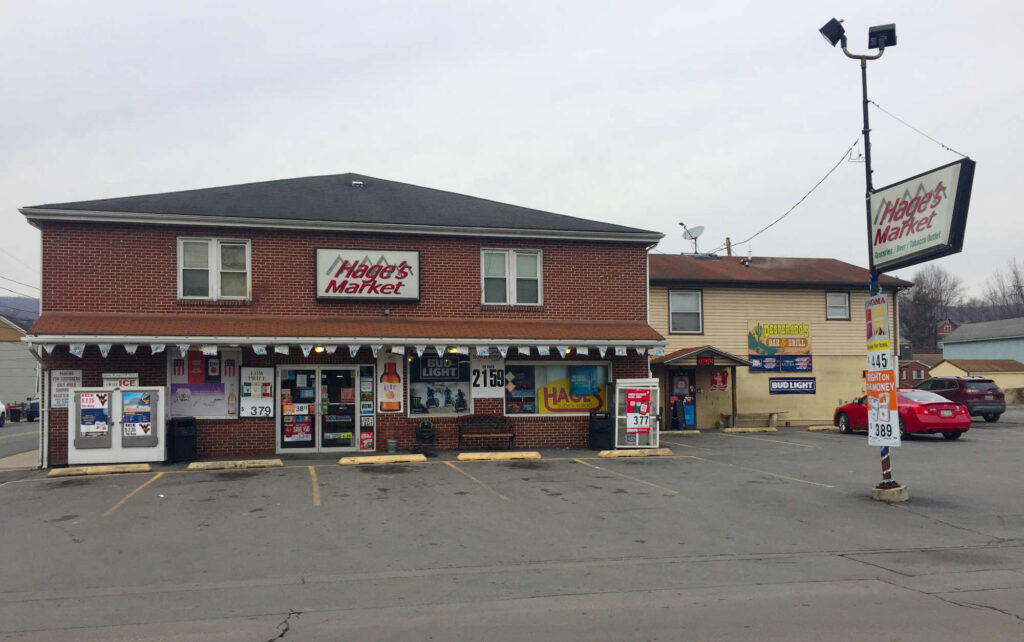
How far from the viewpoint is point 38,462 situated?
1716 centimetres

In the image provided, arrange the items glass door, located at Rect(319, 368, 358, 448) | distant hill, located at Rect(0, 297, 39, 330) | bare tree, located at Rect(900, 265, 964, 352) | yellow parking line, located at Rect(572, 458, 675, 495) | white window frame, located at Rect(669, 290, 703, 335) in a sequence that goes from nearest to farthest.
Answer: yellow parking line, located at Rect(572, 458, 675, 495)
glass door, located at Rect(319, 368, 358, 448)
white window frame, located at Rect(669, 290, 703, 335)
distant hill, located at Rect(0, 297, 39, 330)
bare tree, located at Rect(900, 265, 964, 352)

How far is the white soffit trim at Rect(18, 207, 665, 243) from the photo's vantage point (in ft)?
57.6

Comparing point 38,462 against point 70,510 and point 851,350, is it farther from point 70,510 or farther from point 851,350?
point 851,350

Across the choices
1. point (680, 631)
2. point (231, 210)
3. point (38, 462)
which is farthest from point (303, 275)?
point (680, 631)

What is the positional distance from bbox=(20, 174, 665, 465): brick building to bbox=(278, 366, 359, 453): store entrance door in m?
0.04

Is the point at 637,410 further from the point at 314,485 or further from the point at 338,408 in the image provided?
the point at 314,485

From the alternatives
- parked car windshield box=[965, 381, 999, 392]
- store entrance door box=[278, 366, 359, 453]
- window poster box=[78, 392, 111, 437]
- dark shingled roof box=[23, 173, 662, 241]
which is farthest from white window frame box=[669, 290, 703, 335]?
window poster box=[78, 392, 111, 437]

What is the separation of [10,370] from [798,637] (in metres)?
55.9

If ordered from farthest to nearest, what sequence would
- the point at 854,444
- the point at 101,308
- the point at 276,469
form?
the point at 854,444 < the point at 101,308 < the point at 276,469

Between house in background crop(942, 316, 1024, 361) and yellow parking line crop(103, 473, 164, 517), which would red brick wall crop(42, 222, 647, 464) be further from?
house in background crop(942, 316, 1024, 361)

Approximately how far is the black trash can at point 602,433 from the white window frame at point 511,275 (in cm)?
352

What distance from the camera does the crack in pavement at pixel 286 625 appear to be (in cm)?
648

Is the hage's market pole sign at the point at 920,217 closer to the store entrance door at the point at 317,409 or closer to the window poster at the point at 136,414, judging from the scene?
the store entrance door at the point at 317,409

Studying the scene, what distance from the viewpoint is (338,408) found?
19.0 metres
